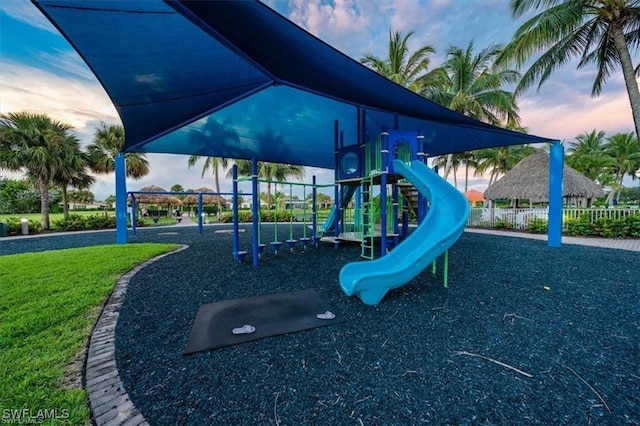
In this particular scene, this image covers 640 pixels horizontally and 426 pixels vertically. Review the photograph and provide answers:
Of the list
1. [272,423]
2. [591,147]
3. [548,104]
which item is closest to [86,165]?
[272,423]

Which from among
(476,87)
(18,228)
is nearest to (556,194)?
(476,87)

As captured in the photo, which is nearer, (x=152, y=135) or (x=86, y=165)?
(x=152, y=135)

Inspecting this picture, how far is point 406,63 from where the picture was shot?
14.0 metres

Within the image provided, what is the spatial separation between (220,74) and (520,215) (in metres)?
13.3

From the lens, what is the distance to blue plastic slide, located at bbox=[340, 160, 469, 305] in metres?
3.14

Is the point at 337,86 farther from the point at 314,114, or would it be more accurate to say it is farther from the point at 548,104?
the point at 548,104

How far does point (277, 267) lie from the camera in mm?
5070

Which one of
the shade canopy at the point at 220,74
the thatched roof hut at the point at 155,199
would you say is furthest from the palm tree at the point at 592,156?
the thatched roof hut at the point at 155,199

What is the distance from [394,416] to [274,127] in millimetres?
6075

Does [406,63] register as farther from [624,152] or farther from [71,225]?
[624,152]

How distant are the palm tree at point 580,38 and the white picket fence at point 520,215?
9.61ft

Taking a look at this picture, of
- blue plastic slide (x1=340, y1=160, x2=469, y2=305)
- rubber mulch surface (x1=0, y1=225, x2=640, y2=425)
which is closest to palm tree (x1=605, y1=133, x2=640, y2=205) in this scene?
blue plastic slide (x1=340, y1=160, x2=469, y2=305)

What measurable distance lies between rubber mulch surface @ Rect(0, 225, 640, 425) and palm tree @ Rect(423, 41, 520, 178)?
484 inches

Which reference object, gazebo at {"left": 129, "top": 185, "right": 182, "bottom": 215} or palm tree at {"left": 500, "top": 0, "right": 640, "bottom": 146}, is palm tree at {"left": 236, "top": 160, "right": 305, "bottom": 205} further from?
palm tree at {"left": 500, "top": 0, "right": 640, "bottom": 146}
